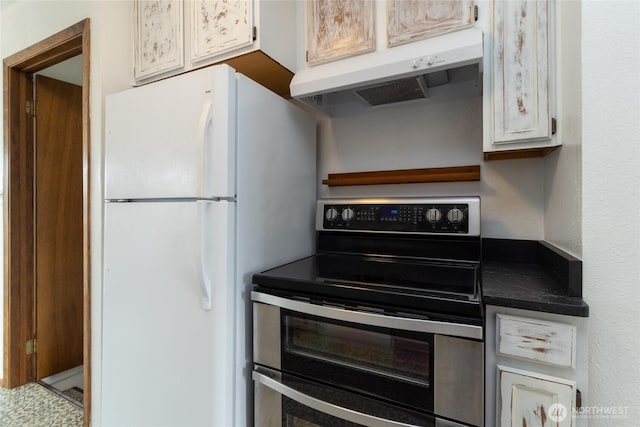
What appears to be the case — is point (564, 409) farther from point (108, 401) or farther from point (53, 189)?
point (53, 189)

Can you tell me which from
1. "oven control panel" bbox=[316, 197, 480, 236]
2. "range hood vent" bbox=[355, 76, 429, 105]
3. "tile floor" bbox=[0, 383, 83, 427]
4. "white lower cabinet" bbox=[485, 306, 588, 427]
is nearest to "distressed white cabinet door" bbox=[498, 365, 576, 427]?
"white lower cabinet" bbox=[485, 306, 588, 427]

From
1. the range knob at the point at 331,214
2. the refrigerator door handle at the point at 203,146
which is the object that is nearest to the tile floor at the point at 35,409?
the refrigerator door handle at the point at 203,146

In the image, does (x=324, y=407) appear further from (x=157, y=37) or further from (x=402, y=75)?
(x=157, y=37)

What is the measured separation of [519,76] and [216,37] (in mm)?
1255

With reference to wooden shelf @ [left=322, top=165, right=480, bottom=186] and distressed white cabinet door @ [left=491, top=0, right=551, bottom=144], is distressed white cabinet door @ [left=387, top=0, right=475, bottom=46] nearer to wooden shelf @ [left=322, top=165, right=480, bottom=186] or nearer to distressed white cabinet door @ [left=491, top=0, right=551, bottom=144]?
distressed white cabinet door @ [left=491, top=0, right=551, bottom=144]

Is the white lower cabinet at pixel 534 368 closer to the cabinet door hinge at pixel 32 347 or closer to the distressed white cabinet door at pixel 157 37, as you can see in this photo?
the distressed white cabinet door at pixel 157 37

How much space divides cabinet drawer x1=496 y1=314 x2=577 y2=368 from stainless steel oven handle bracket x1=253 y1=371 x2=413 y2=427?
0.38 m

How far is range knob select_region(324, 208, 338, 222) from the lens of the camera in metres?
1.58

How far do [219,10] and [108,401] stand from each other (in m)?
1.84

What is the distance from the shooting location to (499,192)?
1.41 metres

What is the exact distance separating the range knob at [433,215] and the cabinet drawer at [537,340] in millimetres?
571

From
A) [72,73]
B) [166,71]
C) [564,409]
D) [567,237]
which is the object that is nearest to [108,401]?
[166,71]

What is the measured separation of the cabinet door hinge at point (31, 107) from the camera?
6.97 ft

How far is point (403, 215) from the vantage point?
1.44 meters
